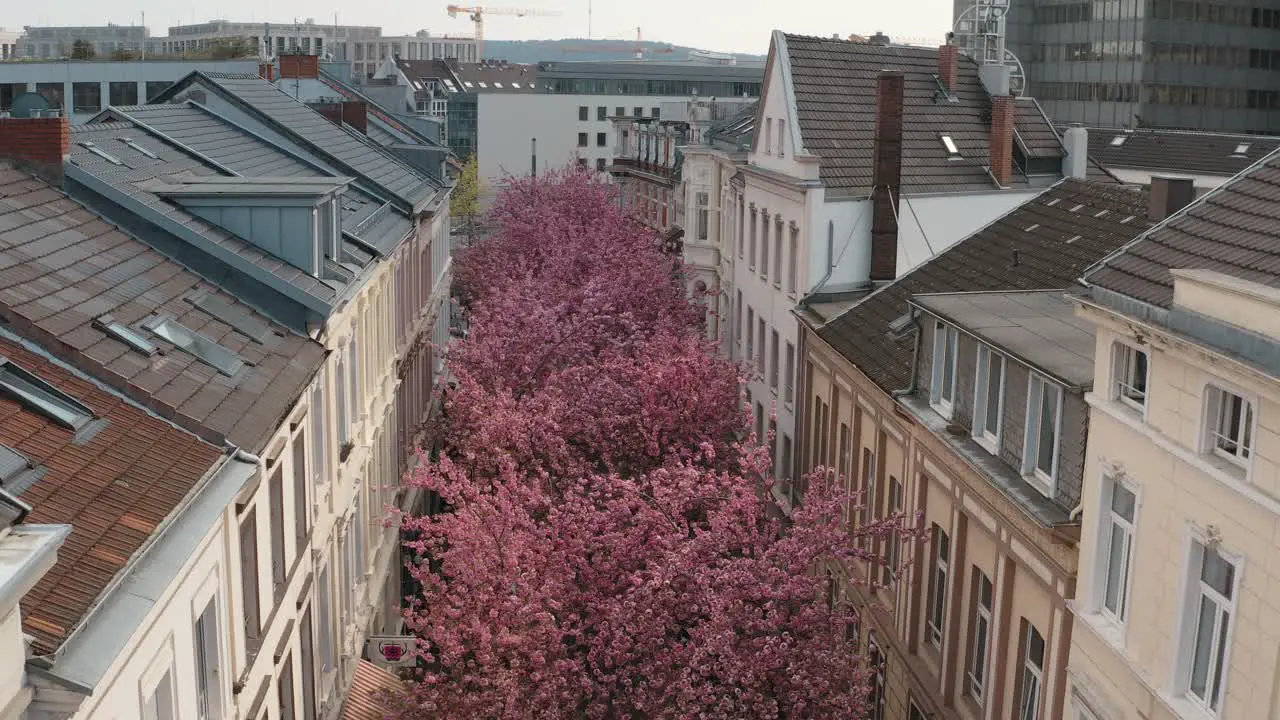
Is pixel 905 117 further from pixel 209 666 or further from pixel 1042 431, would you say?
pixel 209 666

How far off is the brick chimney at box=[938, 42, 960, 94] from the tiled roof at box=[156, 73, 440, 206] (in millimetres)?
12538

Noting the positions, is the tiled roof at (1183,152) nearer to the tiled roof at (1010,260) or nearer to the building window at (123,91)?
the tiled roof at (1010,260)

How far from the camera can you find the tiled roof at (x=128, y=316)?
1409cm

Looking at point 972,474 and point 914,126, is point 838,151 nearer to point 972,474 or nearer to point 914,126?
point 914,126

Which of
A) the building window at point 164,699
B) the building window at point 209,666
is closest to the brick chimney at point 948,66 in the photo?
the building window at point 209,666

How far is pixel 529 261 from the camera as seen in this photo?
5112cm

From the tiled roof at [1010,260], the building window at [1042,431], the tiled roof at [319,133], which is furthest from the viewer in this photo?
the tiled roof at [319,133]

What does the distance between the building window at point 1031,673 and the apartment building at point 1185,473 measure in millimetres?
1859

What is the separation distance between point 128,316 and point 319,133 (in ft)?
59.8

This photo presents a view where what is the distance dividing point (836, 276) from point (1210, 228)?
63.3 feet

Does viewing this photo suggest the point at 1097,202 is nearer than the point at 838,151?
Yes

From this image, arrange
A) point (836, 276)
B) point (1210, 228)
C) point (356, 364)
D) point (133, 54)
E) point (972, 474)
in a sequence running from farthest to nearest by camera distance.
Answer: point (133, 54), point (836, 276), point (356, 364), point (972, 474), point (1210, 228)

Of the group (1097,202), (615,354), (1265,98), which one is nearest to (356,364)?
(615,354)

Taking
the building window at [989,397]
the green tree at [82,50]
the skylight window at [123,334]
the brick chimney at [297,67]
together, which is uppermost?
the green tree at [82,50]
